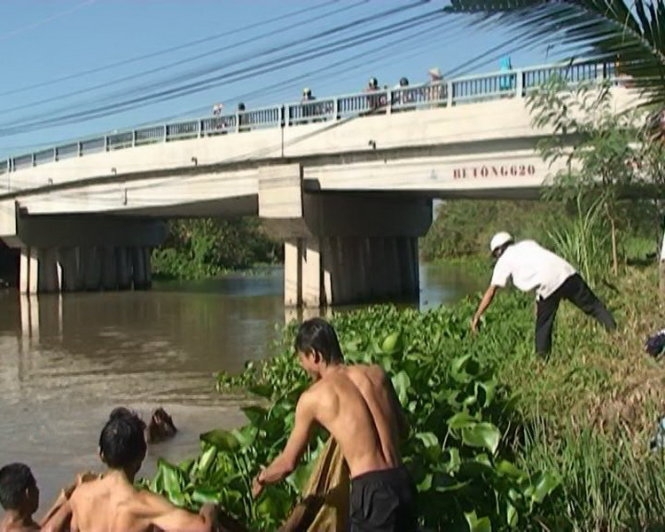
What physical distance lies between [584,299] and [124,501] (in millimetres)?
6599

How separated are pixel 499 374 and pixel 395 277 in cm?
2832

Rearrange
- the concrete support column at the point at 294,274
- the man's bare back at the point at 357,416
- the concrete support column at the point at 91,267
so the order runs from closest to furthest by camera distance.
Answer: the man's bare back at the point at 357,416, the concrete support column at the point at 294,274, the concrete support column at the point at 91,267

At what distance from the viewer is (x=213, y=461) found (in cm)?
584

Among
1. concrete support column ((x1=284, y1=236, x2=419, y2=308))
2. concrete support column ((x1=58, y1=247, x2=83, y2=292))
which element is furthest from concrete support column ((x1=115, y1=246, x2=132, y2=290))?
concrete support column ((x1=284, y1=236, x2=419, y2=308))

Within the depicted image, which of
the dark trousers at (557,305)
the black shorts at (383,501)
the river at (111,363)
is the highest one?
the dark trousers at (557,305)

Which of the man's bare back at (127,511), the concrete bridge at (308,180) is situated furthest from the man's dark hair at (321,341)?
the concrete bridge at (308,180)

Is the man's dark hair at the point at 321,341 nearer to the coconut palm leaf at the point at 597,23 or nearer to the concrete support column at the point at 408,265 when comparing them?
the coconut palm leaf at the point at 597,23

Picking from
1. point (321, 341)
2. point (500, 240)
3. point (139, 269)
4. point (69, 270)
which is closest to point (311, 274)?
point (69, 270)

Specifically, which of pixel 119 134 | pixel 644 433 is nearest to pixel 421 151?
pixel 119 134

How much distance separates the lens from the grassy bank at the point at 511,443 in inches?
206

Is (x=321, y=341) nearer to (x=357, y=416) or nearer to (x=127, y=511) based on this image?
(x=357, y=416)

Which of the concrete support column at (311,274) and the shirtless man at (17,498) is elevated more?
the concrete support column at (311,274)

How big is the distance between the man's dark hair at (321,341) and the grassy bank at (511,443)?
3.56 feet

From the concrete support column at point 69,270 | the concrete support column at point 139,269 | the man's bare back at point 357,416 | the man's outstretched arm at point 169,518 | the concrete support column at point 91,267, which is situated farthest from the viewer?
the concrete support column at point 139,269
